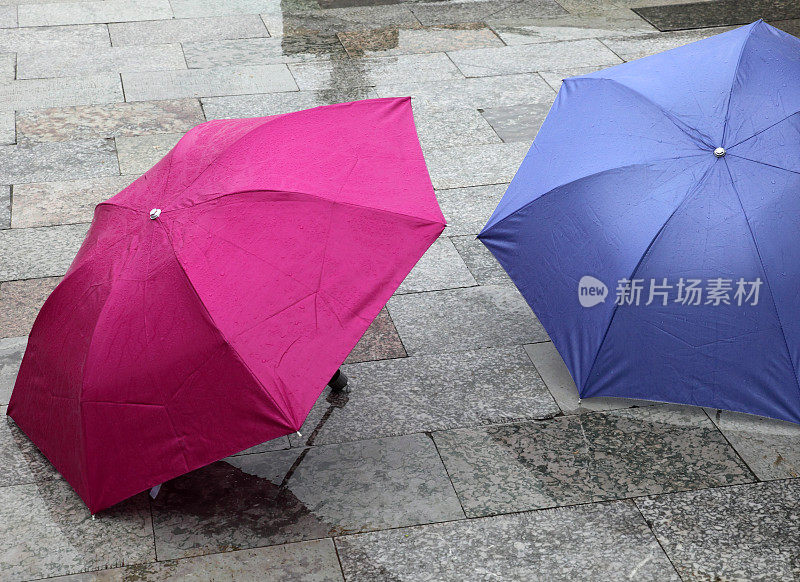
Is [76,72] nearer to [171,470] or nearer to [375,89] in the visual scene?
[375,89]

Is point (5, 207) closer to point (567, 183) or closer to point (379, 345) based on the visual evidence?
point (379, 345)

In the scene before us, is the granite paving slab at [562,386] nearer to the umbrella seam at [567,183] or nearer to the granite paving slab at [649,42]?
the umbrella seam at [567,183]

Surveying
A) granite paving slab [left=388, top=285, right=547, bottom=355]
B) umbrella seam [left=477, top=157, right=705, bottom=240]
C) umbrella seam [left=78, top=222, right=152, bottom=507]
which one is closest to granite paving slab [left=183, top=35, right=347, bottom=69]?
granite paving slab [left=388, top=285, right=547, bottom=355]

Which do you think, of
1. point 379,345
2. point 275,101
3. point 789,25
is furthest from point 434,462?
point 789,25

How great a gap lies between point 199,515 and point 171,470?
0.64 metres

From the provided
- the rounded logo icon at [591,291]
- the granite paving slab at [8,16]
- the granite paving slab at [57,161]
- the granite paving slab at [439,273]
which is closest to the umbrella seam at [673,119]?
the rounded logo icon at [591,291]

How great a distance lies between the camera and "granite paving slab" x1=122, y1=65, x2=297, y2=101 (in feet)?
26.2

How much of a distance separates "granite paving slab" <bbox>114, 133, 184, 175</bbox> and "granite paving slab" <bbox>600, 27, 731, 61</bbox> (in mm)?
4268

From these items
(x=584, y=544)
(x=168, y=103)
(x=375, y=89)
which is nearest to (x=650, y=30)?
(x=375, y=89)

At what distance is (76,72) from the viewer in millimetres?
8367

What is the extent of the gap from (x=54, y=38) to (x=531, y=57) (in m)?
4.65

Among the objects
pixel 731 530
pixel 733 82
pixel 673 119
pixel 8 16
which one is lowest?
pixel 8 16

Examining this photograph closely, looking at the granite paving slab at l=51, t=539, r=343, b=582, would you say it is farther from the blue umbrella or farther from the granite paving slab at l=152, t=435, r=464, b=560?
the blue umbrella

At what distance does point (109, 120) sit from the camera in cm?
755
